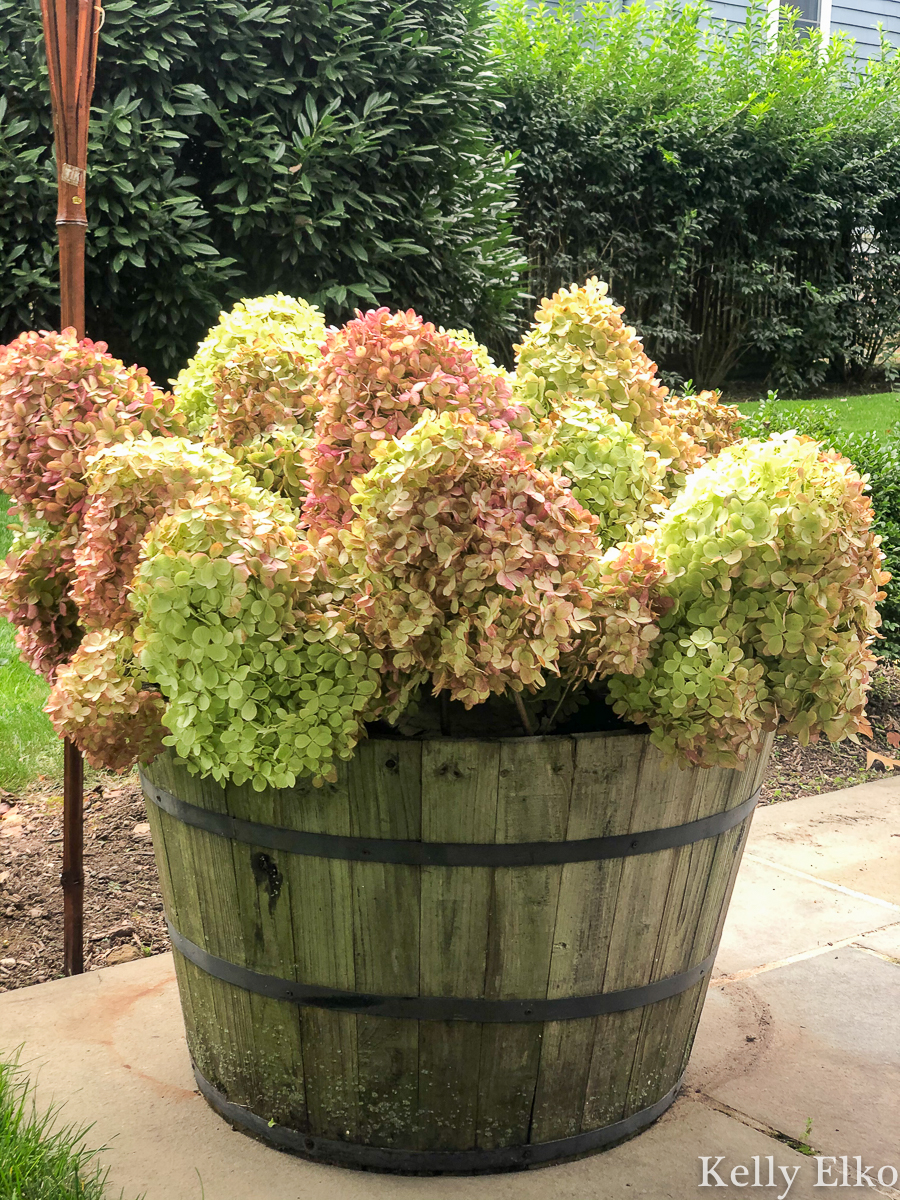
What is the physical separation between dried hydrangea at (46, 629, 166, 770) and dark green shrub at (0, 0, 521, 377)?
9.40 ft

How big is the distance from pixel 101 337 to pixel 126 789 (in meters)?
2.16

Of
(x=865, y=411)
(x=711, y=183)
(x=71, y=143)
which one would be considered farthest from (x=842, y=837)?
(x=711, y=183)

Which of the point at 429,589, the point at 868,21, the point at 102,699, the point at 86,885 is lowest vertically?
the point at 86,885

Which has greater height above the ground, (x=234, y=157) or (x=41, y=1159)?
(x=234, y=157)

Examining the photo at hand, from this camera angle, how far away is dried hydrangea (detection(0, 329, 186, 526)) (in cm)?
204

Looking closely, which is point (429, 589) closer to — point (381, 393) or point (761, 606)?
point (381, 393)

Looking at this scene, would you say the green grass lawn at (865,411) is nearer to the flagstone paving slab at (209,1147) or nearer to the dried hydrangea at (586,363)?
the dried hydrangea at (586,363)

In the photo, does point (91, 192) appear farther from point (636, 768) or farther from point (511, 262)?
point (636, 768)

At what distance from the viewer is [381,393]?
179 cm

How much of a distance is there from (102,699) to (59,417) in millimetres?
589

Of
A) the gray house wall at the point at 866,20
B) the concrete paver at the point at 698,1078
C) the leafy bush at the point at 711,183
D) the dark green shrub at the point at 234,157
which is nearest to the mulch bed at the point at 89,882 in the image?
the concrete paver at the point at 698,1078

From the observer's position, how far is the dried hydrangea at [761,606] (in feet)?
5.57

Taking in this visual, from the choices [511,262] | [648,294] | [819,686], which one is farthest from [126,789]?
[648,294]

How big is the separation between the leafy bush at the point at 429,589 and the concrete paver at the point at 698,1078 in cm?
74
